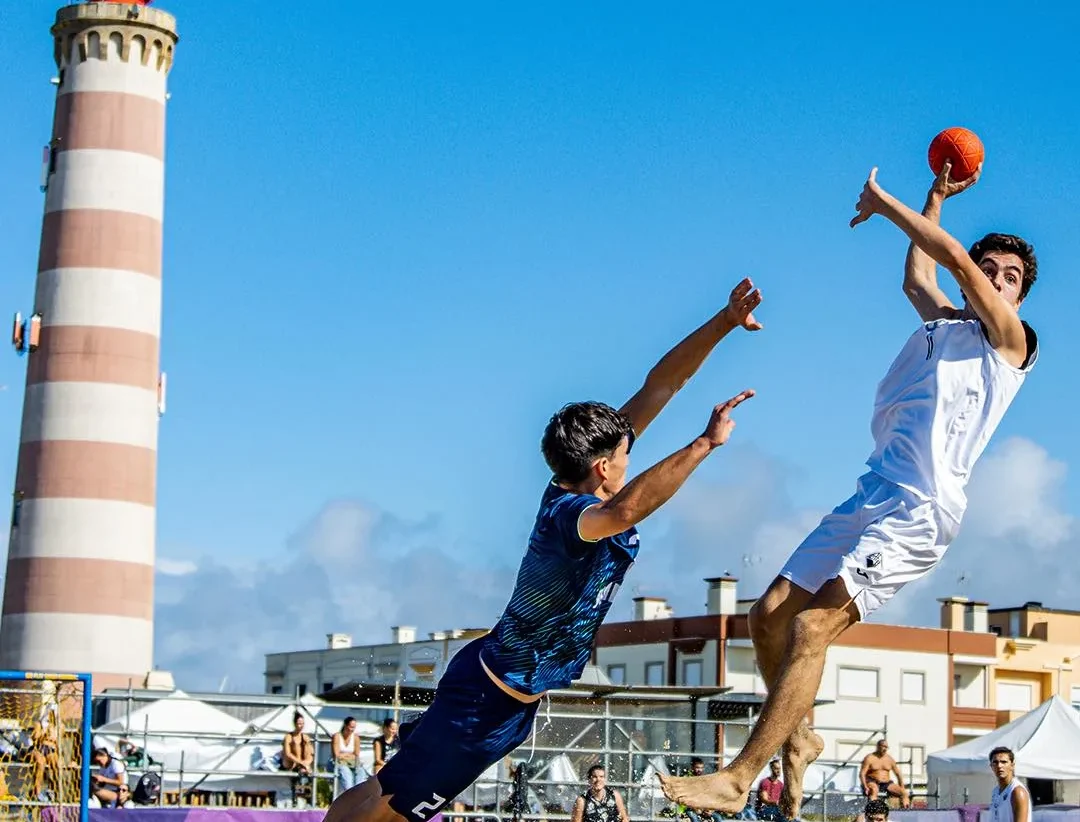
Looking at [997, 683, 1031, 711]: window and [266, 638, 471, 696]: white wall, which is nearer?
[266, 638, 471, 696]: white wall

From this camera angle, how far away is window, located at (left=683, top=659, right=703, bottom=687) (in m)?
63.3

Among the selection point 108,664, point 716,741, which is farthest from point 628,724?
point 108,664

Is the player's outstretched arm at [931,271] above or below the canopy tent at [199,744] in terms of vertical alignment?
above

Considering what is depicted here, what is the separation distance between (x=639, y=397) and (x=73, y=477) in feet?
99.2

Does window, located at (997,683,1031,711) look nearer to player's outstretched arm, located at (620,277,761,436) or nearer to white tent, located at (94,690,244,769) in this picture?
white tent, located at (94,690,244,769)

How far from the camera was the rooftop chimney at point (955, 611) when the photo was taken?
7212 cm

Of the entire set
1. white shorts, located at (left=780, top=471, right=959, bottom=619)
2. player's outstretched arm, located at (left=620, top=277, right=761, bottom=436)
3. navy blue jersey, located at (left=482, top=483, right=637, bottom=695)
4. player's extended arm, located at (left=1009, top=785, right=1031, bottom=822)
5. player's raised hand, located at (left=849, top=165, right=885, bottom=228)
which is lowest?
player's extended arm, located at (left=1009, top=785, right=1031, bottom=822)

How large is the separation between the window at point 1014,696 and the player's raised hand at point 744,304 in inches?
2682

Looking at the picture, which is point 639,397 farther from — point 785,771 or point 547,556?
point 785,771

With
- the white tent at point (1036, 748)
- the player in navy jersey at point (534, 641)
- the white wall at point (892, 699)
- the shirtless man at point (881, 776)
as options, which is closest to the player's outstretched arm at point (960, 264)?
the player in navy jersey at point (534, 641)

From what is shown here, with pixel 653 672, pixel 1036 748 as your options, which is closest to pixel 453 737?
pixel 1036 748

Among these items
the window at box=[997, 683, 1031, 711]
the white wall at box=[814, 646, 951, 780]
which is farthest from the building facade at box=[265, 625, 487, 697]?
the window at box=[997, 683, 1031, 711]

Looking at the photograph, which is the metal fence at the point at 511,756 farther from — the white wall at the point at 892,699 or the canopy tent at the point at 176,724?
the white wall at the point at 892,699

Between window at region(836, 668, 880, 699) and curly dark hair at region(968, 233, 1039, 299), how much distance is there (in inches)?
2325
